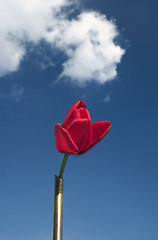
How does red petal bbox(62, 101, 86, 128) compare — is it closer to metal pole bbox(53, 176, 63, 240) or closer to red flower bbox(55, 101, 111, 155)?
red flower bbox(55, 101, 111, 155)

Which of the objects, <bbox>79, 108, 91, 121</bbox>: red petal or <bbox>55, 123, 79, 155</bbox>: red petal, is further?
<bbox>79, 108, 91, 121</bbox>: red petal

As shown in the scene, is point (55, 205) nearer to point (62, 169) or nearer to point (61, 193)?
point (61, 193)

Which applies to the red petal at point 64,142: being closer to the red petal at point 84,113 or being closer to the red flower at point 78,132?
the red flower at point 78,132

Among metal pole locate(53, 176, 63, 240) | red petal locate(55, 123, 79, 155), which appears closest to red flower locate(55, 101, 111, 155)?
red petal locate(55, 123, 79, 155)

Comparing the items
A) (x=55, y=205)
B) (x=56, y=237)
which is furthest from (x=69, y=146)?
(x=56, y=237)

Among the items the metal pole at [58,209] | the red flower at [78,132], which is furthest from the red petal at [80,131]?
the metal pole at [58,209]

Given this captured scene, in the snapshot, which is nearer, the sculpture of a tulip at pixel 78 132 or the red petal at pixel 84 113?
the sculpture of a tulip at pixel 78 132

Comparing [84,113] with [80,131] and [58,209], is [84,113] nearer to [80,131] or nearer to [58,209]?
[80,131]
